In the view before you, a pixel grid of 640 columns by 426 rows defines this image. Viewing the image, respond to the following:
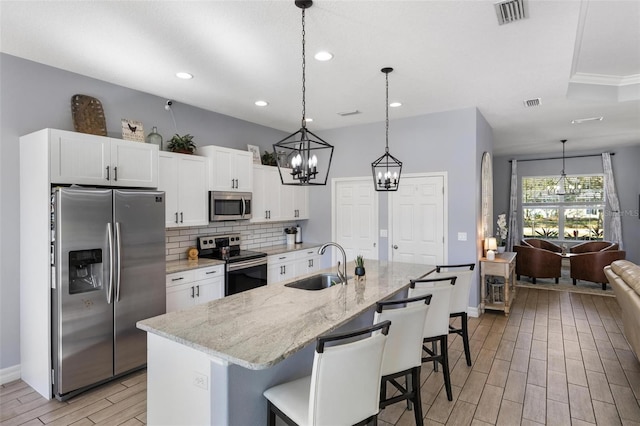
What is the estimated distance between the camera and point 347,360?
1545 millimetres

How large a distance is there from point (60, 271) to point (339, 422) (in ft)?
8.38

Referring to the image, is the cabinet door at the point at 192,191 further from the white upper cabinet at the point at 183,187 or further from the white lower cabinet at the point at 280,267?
the white lower cabinet at the point at 280,267

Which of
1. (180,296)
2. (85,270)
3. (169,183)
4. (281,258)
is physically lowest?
(180,296)

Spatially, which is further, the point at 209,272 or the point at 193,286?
the point at 209,272

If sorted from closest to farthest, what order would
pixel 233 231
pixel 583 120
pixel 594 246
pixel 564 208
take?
1. pixel 233 231
2. pixel 583 120
3. pixel 594 246
4. pixel 564 208

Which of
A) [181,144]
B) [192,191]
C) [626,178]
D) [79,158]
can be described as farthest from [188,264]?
[626,178]

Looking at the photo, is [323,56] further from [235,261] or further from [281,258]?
[281,258]

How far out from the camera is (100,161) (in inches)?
126

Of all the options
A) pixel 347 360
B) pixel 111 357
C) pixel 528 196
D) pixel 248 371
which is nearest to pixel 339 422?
pixel 347 360

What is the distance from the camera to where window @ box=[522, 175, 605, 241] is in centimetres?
859

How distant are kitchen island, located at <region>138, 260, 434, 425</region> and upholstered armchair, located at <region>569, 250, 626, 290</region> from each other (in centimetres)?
612

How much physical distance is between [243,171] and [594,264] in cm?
655

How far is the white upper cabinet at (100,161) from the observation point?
294cm

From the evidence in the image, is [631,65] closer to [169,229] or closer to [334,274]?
[334,274]
